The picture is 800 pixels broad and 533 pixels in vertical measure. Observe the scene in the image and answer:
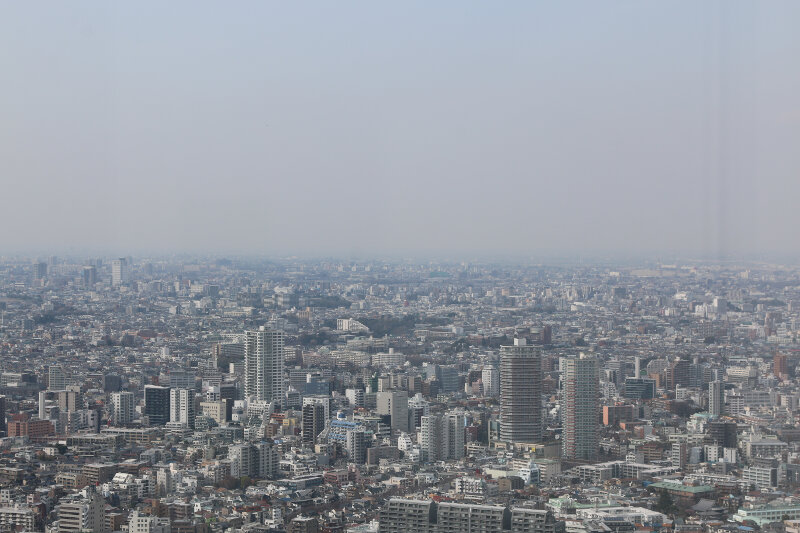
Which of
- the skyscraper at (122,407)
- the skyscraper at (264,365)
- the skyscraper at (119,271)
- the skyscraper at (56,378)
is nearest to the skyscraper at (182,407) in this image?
the skyscraper at (122,407)

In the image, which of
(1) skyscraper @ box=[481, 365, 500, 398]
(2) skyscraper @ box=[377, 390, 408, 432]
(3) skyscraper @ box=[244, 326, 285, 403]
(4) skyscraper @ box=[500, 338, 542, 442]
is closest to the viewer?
(4) skyscraper @ box=[500, 338, 542, 442]

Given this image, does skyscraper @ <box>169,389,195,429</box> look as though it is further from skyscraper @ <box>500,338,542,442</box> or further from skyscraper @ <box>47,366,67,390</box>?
skyscraper @ <box>500,338,542,442</box>

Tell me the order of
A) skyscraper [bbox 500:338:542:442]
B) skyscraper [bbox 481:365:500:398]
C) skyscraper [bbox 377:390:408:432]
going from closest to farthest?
skyscraper [bbox 500:338:542:442] → skyscraper [bbox 377:390:408:432] → skyscraper [bbox 481:365:500:398]

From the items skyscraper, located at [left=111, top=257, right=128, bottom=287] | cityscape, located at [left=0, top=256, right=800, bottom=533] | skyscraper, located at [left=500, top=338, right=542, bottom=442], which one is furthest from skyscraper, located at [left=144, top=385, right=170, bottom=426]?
skyscraper, located at [left=111, top=257, right=128, bottom=287]

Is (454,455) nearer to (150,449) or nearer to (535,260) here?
(150,449)

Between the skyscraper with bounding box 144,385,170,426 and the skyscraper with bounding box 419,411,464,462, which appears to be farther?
the skyscraper with bounding box 144,385,170,426

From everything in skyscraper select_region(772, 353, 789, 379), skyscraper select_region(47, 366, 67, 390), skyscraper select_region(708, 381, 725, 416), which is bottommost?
skyscraper select_region(47, 366, 67, 390)
